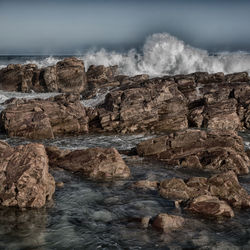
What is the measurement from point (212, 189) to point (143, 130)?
48.4 feet

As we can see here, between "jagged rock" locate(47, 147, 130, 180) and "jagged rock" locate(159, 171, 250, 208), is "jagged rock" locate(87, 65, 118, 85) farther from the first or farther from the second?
"jagged rock" locate(159, 171, 250, 208)

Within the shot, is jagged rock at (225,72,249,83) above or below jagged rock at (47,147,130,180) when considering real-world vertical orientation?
above

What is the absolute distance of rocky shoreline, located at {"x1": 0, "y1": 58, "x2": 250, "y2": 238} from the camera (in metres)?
13.5

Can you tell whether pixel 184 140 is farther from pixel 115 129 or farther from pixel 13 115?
pixel 13 115

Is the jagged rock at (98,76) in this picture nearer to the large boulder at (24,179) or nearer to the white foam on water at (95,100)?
the white foam on water at (95,100)

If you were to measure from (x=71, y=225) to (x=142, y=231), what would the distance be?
93.8 inches

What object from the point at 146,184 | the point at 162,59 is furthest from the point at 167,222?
the point at 162,59

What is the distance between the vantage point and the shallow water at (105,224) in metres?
10.8

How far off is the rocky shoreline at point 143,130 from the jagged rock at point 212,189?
0.04 metres

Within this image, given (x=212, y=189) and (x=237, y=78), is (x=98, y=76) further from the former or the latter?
(x=212, y=189)

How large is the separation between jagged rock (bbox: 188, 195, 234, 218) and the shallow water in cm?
34

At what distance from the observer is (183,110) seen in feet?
101

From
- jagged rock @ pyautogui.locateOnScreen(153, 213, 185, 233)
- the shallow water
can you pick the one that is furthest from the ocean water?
jagged rock @ pyautogui.locateOnScreen(153, 213, 185, 233)

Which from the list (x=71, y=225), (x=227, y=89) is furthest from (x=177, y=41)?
(x=71, y=225)
